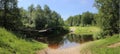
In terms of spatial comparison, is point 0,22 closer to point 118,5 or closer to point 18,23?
point 18,23

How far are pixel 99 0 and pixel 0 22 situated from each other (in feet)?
65.7

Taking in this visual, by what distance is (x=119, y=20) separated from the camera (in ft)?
149

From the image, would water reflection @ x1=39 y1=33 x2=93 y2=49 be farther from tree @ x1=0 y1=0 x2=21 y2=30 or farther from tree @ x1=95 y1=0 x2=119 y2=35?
tree @ x1=0 y1=0 x2=21 y2=30

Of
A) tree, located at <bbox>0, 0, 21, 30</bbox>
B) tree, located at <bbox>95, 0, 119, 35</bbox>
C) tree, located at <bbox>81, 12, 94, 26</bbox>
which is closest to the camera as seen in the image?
tree, located at <bbox>0, 0, 21, 30</bbox>

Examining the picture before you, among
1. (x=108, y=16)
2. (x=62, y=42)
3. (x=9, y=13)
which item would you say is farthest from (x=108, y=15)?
(x=9, y=13)

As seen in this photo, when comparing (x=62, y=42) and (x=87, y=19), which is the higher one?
(x=87, y=19)

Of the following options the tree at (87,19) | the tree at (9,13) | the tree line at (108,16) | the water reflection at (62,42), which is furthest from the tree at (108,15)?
the tree at (87,19)

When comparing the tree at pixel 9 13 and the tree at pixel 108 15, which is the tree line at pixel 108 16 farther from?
the tree at pixel 9 13

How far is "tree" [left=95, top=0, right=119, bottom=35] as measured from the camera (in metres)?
46.3

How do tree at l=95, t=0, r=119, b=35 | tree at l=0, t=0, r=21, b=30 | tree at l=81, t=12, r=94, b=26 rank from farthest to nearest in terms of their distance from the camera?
tree at l=81, t=12, r=94, b=26, tree at l=95, t=0, r=119, b=35, tree at l=0, t=0, r=21, b=30

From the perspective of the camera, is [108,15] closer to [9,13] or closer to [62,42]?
[62,42]

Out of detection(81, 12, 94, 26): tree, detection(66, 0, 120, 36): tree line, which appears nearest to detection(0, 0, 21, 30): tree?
detection(66, 0, 120, 36): tree line

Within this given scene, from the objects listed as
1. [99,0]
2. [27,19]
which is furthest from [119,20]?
[27,19]

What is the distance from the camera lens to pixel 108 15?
46.8 m
